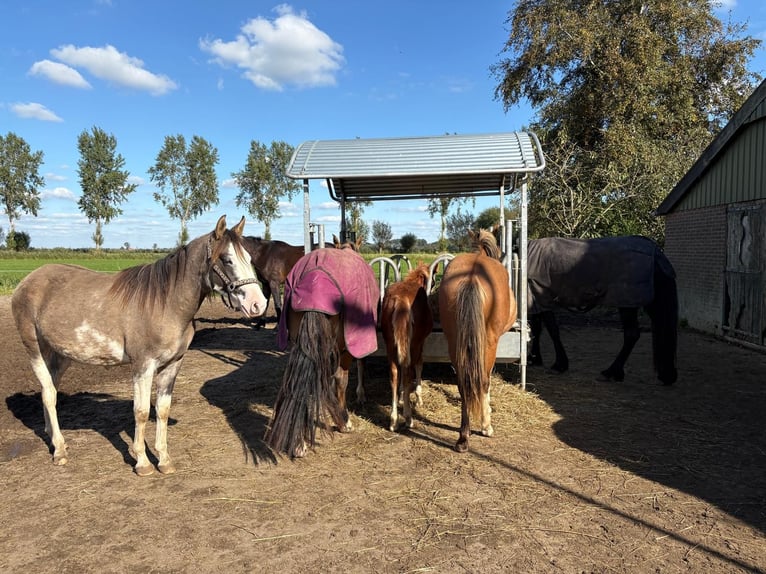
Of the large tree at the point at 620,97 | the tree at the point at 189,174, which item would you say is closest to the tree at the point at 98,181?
the tree at the point at 189,174

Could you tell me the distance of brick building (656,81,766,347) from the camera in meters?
8.08

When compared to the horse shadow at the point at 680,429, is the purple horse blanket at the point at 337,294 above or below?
above

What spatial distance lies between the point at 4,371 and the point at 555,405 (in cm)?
720

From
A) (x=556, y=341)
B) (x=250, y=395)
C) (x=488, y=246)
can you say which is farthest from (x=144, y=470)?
(x=556, y=341)

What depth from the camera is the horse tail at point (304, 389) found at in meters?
3.64

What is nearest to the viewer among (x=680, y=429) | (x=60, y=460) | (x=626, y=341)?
(x=60, y=460)

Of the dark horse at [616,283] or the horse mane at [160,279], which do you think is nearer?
the horse mane at [160,279]

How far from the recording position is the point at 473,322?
12.7ft

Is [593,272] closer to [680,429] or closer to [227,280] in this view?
[680,429]

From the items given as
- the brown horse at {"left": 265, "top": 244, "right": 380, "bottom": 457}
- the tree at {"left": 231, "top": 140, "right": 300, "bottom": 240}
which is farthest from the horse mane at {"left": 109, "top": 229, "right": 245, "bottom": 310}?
the tree at {"left": 231, "top": 140, "right": 300, "bottom": 240}

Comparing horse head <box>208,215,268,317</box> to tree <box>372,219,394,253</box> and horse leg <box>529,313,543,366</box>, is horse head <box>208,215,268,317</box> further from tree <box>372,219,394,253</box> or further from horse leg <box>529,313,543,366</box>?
tree <box>372,219,394,253</box>

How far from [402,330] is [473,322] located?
734 millimetres

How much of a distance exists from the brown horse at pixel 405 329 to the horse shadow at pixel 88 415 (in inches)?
86.0

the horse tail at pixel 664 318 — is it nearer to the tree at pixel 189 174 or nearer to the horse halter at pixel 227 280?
the horse halter at pixel 227 280
